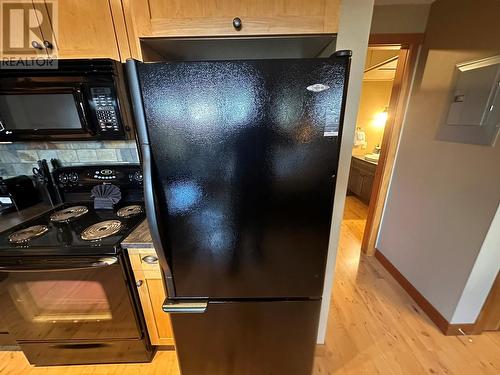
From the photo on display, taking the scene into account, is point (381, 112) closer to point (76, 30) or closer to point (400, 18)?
point (400, 18)

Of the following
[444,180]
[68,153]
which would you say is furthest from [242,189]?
[444,180]

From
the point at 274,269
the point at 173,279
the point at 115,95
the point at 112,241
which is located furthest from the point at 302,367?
the point at 115,95

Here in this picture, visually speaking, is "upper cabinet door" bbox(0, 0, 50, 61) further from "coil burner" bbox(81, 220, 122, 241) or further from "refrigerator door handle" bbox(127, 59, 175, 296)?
"coil burner" bbox(81, 220, 122, 241)

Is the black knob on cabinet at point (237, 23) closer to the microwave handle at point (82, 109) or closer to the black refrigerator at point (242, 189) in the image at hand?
the black refrigerator at point (242, 189)

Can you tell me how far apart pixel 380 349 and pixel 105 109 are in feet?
7.98

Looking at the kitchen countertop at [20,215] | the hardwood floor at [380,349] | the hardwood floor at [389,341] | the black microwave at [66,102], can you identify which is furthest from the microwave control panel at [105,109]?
the hardwood floor at [389,341]

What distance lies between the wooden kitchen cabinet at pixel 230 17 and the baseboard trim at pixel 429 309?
7.23 feet

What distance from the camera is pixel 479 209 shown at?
4.42 ft

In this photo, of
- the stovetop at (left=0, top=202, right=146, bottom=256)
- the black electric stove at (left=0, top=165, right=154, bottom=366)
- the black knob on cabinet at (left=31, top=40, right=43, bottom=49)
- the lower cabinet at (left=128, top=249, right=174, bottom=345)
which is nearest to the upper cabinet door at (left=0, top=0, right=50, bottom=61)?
the black knob on cabinet at (left=31, top=40, right=43, bottom=49)

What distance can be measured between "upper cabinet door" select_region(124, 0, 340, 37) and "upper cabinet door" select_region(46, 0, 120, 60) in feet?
1.15

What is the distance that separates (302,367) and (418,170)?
6.14 ft

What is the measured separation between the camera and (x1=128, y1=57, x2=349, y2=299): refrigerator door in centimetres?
70

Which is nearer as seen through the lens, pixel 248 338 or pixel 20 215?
pixel 248 338

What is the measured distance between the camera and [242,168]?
2.62 feet
